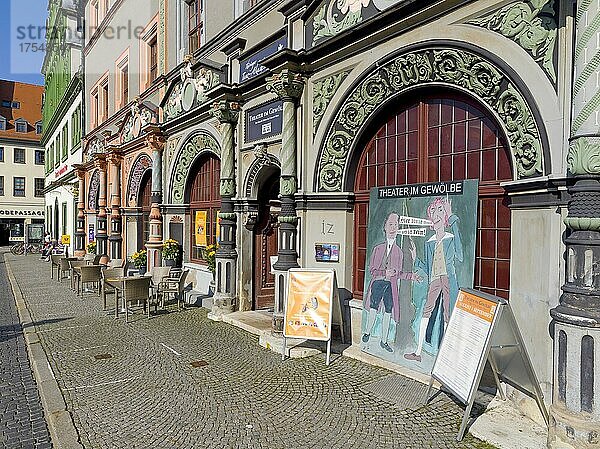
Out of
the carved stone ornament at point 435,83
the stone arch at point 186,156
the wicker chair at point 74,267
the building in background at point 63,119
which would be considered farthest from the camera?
the building in background at point 63,119

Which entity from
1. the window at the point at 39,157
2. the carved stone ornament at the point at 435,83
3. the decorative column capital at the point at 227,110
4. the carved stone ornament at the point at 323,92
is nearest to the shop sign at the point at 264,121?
the decorative column capital at the point at 227,110

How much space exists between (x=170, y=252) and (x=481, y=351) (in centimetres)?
992

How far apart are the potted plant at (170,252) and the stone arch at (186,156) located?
1.23 metres

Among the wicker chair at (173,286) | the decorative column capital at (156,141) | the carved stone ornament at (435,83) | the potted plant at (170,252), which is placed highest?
the decorative column capital at (156,141)

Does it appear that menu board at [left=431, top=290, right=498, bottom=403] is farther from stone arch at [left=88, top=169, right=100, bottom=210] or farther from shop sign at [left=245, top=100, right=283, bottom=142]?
stone arch at [left=88, top=169, right=100, bottom=210]

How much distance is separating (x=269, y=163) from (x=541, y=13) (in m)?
5.58

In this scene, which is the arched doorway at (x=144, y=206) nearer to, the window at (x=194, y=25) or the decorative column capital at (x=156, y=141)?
the decorative column capital at (x=156, y=141)

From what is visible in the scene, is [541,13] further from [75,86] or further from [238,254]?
[75,86]

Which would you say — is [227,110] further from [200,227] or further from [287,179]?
[200,227]

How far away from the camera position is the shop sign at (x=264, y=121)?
8.98 metres

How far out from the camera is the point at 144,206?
16.7 meters

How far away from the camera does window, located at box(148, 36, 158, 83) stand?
641 inches

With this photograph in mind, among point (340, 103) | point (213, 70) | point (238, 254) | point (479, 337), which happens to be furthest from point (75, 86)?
point (479, 337)

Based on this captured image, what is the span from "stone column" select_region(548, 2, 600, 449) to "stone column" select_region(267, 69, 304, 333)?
14.9 feet
